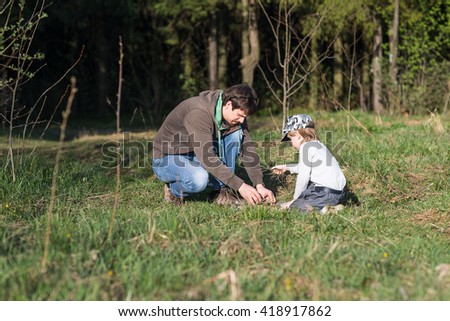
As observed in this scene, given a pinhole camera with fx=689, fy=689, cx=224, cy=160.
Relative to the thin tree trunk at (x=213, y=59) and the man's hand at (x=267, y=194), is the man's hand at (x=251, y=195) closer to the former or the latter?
the man's hand at (x=267, y=194)

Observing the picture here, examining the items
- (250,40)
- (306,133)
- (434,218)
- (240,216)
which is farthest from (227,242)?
(250,40)

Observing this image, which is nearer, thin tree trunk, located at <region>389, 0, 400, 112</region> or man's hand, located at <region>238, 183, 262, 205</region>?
man's hand, located at <region>238, 183, 262, 205</region>

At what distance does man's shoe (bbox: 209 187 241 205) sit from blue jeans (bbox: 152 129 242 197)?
0.06m

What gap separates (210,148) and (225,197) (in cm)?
67

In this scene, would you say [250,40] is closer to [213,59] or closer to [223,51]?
[213,59]

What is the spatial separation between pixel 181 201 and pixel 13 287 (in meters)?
2.57

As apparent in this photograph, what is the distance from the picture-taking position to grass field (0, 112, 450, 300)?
148 inches

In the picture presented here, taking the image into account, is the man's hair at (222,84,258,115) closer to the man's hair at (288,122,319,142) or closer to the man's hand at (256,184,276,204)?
the man's hair at (288,122,319,142)

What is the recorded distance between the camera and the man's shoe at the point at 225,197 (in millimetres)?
6214

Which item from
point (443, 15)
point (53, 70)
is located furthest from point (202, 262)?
point (53, 70)

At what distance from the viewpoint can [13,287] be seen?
3668 mm

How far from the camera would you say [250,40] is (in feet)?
50.6

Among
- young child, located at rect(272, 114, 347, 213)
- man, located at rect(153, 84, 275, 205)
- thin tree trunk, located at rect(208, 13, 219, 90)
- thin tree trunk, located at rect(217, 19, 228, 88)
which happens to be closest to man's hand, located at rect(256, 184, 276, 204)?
man, located at rect(153, 84, 275, 205)
